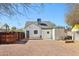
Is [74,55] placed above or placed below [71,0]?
below

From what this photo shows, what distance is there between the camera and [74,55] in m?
13.7

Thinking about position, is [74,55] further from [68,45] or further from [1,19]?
[1,19]

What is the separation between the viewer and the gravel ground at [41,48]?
13750mm

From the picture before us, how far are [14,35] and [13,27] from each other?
0.49 ft

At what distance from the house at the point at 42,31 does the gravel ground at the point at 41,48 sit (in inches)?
3.2

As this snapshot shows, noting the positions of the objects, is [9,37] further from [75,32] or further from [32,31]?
[75,32]

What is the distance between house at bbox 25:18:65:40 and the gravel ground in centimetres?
8

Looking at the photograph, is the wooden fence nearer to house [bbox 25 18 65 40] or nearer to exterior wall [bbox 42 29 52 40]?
house [bbox 25 18 65 40]

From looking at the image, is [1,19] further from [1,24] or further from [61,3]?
[61,3]

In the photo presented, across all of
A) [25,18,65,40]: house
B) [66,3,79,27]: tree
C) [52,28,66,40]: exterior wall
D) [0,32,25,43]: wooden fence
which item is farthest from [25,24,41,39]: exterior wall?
[66,3,79,27]: tree

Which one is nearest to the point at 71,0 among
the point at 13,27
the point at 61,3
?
the point at 61,3

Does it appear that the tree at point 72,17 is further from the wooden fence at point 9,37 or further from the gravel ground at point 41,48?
the wooden fence at point 9,37

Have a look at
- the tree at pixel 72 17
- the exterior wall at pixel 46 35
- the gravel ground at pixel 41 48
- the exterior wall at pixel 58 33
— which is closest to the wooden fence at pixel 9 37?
the gravel ground at pixel 41 48

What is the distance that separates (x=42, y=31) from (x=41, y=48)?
277 mm
